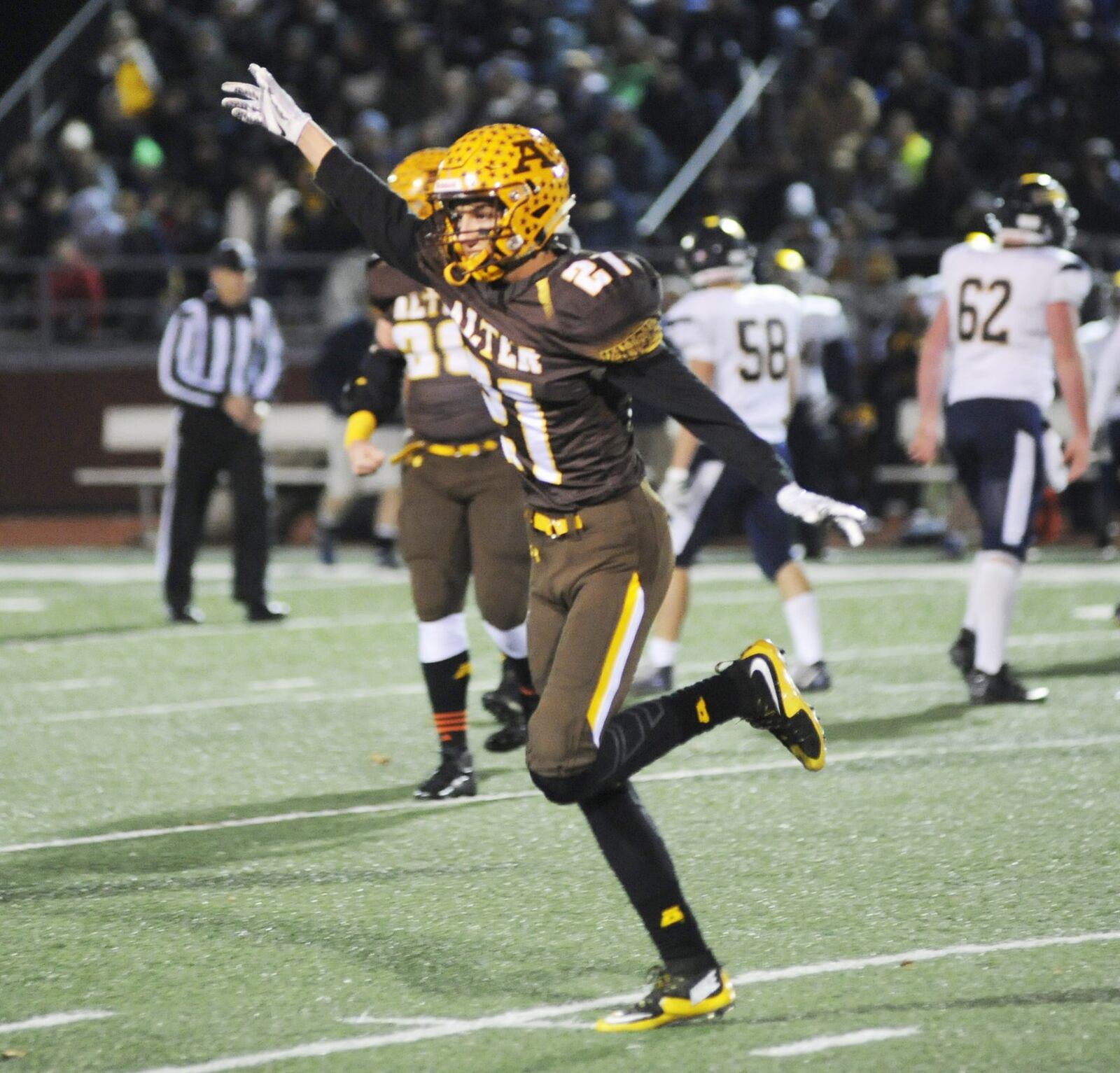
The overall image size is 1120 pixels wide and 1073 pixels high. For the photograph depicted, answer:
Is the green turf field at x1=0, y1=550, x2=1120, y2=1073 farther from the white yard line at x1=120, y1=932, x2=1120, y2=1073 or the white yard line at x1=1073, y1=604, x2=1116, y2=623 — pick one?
the white yard line at x1=1073, y1=604, x2=1116, y2=623

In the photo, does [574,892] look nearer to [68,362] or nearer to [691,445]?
[691,445]

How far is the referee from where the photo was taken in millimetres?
11672

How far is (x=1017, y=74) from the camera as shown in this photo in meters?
17.9

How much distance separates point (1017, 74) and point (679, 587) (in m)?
10.4

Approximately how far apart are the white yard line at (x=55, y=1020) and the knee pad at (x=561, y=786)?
3.26 feet

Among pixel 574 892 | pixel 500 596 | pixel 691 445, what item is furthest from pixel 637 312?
pixel 691 445

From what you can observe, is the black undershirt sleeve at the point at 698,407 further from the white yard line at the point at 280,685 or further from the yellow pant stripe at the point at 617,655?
A: the white yard line at the point at 280,685

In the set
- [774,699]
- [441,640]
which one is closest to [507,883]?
[774,699]

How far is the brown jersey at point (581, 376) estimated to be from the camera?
4.44 m

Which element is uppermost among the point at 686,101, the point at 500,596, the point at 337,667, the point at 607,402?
the point at 686,101

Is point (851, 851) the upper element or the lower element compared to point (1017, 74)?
lower

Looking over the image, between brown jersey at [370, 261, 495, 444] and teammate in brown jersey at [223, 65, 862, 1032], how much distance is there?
210 centimetres

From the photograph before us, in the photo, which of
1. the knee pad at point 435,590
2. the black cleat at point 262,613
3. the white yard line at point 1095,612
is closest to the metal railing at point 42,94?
the black cleat at point 262,613

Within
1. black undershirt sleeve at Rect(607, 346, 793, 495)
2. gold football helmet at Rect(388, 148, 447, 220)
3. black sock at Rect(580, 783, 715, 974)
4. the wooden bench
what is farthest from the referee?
black sock at Rect(580, 783, 715, 974)
